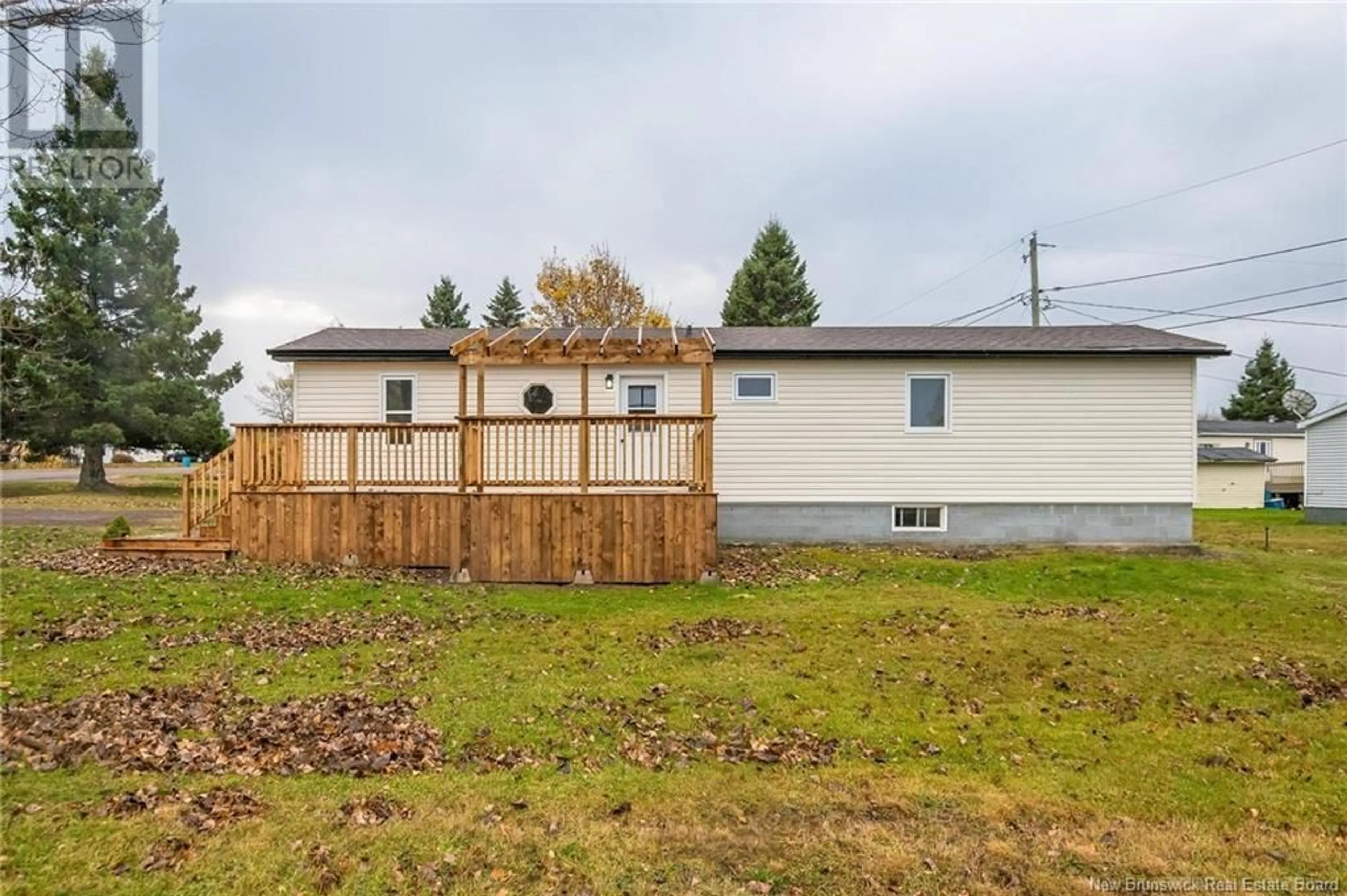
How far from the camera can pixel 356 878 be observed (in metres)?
2.44

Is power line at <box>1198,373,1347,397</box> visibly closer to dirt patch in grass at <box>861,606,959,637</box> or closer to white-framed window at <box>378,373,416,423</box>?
dirt patch in grass at <box>861,606,959,637</box>

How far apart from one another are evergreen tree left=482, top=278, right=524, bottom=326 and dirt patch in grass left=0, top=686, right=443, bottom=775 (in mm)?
32488

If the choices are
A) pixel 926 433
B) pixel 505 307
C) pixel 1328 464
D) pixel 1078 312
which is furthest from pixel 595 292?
pixel 1328 464

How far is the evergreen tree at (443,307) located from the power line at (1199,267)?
27.5 metres

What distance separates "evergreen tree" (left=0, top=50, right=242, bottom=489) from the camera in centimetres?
1777

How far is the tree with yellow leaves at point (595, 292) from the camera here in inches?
1126

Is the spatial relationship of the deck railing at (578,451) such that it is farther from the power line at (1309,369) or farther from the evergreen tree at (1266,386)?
the evergreen tree at (1266,386)

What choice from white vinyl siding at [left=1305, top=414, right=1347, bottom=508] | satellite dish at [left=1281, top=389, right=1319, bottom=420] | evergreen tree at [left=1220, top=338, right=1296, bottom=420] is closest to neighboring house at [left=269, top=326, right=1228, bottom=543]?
white vinyl siding at [left=1305, top=414, right=1347, bottom=508]

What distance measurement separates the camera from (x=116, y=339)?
1908 cm

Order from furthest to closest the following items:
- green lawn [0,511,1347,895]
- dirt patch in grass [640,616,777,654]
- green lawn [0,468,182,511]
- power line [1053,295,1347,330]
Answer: power line [1053,295,1347,330], green lawn [0,468,182,511], dirt patch in grass [640,616,777,654], green lawn [0,511,1347,895]

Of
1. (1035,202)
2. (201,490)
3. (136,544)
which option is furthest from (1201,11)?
(136,544)

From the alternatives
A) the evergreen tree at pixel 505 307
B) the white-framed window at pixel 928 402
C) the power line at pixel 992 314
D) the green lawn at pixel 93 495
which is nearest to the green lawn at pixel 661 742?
the white-framed window at pixel 928 402

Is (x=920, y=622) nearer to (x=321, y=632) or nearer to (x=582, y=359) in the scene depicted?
(x=582, y=359)

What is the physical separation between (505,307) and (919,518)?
95.6 ft
